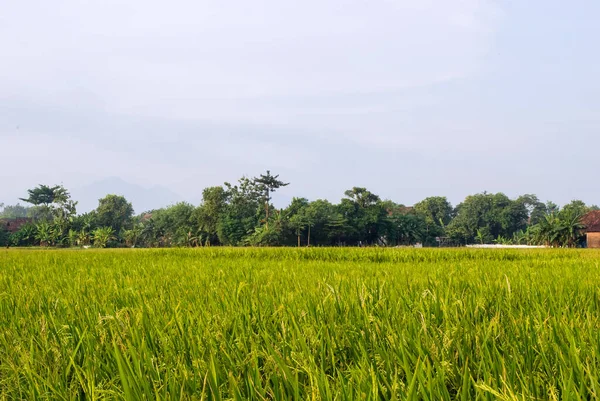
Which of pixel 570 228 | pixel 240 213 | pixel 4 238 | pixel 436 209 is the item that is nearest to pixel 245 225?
pixel 240 213

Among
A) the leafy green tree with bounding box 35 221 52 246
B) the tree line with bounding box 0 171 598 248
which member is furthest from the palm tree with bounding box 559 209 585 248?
the leafy green tree with bounding box 35 221 52 246

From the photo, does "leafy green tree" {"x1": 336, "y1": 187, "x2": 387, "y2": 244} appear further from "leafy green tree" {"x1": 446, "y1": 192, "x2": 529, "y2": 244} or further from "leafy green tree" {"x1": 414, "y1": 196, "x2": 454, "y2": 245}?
"leafy green tree" {"x1": 414, "y1": 196, "x2": 454, "y2": 245}

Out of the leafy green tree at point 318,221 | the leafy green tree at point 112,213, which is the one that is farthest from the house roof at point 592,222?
the leafy green tree at point 112,213

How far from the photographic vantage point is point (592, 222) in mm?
40406

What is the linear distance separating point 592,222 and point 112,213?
5791 cm

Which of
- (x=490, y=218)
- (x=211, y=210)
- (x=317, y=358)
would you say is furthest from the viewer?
(x=490, y=218)

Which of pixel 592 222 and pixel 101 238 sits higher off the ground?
pixel 592 222

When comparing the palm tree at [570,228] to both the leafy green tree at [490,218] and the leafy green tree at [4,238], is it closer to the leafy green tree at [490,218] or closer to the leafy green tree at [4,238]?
the leafy green tree at [490,218]

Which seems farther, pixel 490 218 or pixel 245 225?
pixel 490 218

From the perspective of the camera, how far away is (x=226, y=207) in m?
55.3

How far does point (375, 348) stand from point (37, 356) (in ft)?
3.93

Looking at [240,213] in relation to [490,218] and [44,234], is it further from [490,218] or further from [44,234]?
[490,218]

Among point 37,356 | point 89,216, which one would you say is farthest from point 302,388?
point 89,216

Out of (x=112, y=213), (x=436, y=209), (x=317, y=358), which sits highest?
(x=436, y=209)
